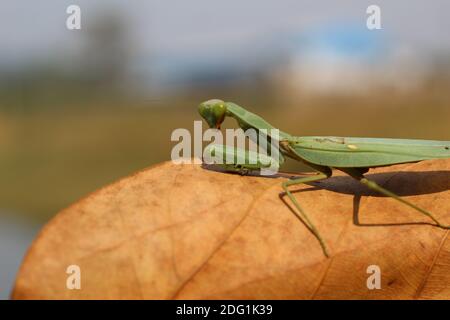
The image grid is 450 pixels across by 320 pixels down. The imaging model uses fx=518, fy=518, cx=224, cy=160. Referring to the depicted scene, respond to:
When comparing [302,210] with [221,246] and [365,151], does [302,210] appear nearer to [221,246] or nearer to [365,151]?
[221,246]

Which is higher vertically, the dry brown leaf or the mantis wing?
the mantis wing

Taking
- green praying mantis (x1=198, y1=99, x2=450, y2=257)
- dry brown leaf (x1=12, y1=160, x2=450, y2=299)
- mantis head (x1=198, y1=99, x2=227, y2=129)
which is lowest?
dry brown leaf (x1=12, y1=160, x2=450, y2=299)

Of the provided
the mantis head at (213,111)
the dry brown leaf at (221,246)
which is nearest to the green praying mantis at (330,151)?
the mantis head at (213,111)

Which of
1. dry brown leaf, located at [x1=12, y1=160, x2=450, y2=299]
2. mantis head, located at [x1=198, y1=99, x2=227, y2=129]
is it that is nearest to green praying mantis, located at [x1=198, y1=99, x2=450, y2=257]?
mantis head, located at [x1=198, y1=99, x2=227, y2=129]

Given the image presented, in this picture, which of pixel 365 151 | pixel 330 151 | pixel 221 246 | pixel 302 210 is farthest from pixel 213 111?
pixel 221 246

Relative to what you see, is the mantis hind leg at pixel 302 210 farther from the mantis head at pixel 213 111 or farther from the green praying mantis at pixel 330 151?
the mantis head at pixel 213 111

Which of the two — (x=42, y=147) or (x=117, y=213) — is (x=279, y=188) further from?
(x=42, y=147)

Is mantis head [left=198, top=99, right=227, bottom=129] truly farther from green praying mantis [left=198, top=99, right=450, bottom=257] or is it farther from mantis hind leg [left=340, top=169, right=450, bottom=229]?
mantis hind leg [left=340, top=169, right=450, bottom=229]
